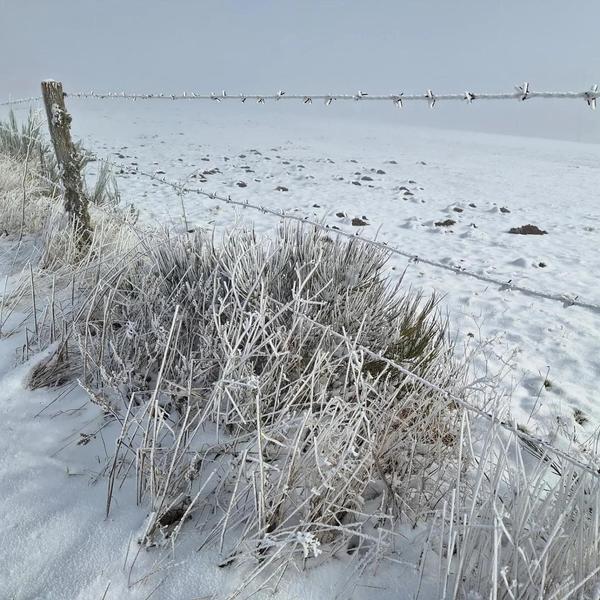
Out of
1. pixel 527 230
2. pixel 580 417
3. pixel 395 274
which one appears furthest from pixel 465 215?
pixel 580 417

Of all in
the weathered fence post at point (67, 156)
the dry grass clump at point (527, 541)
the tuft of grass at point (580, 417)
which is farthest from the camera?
the weathered fence post at point (67, 156)

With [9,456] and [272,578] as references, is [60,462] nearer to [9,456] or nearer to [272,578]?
[9,456]

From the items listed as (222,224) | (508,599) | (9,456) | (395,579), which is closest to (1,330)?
(9,456)

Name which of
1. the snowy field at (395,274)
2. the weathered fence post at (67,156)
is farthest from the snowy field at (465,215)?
the weathered fence post at (67,156)

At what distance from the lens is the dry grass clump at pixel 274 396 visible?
138cm

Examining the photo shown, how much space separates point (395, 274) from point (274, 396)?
2799mm

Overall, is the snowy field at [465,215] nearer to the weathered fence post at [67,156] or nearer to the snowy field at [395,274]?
the snowy field at [395,274]

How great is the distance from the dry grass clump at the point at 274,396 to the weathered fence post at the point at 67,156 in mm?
1297

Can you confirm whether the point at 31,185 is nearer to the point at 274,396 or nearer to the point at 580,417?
the point at 274,396

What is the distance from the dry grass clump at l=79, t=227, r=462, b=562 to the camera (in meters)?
1.38

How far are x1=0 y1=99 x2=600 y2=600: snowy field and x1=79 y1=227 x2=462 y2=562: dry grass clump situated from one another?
0.11m

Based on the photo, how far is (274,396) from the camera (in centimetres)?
179

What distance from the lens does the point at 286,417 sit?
161cm

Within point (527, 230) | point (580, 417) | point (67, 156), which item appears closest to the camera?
point (580, 417)
